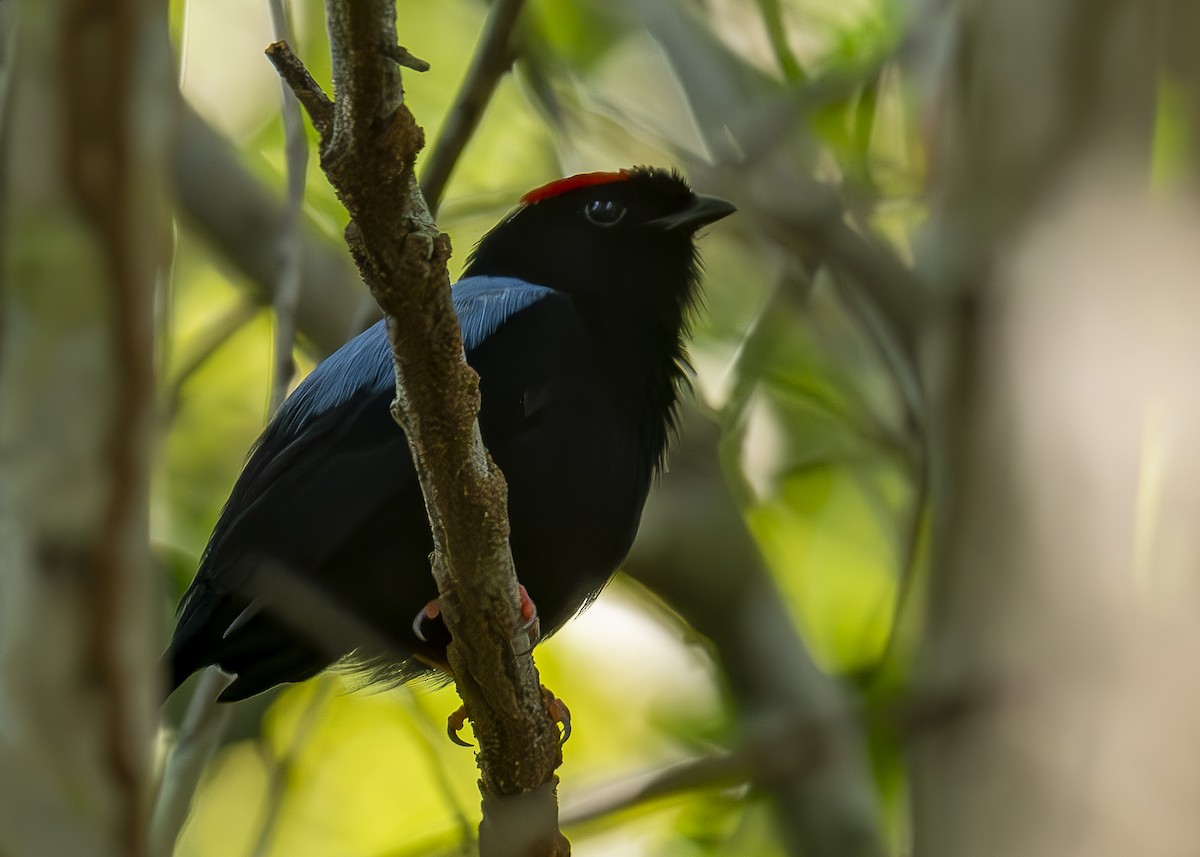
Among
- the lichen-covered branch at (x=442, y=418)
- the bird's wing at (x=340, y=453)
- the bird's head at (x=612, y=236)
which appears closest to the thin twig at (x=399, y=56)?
the lichen-covered branch at (x=442, y=418)

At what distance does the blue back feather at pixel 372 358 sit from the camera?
3.93 m

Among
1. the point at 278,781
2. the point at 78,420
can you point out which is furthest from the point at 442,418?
the point at 278,781

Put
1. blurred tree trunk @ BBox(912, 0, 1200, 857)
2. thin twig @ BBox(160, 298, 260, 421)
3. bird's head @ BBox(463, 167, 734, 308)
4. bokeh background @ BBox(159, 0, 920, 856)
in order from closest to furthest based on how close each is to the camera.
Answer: blurred tree trunk @ BBox(912, 0, 1200, 857), bird's head @ BBox(463, 167, 734, 308), thin twig @ BBox(160, 298, 260, 421), bokeh background @ BBox(159, 0, 920, 856)

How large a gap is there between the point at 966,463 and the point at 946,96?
1392 millimetres

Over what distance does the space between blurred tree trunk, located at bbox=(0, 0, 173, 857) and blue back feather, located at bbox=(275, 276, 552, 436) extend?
0.82 meters

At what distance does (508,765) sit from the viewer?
320cm

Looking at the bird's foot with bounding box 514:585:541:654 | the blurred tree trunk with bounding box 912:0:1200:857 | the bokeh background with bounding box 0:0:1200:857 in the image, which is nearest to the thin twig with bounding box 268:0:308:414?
the bokeh background with bounding box 0:0:1200:857

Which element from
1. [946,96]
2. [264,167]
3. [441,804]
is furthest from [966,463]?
[264,167]

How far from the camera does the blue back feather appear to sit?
3.93 meters

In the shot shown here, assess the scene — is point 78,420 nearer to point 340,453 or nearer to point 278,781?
point 340,453

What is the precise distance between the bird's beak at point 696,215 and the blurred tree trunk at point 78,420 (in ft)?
5.50

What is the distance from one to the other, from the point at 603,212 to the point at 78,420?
6.84ft

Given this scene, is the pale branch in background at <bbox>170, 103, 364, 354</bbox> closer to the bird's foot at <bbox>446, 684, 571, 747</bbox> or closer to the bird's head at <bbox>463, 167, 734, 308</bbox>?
the bird's head at <bbox>463, 167, 734, 308</bbox>

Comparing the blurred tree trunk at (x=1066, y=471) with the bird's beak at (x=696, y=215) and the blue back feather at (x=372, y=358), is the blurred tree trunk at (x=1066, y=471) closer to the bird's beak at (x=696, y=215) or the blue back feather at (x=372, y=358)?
the bird's beak at (x=696, y=215)
